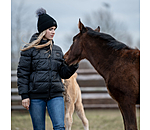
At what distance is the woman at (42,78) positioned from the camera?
2.81 m

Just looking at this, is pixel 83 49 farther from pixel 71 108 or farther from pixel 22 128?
pixel 22 128

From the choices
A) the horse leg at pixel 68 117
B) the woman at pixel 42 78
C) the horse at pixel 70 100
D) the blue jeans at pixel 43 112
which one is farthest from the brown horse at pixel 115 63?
the horse leg at pixel 68 117

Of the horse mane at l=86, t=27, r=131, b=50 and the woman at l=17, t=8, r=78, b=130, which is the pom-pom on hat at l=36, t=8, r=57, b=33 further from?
the horse mane at l=86, t=27, r=131, b=50

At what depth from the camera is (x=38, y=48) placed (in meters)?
2.98

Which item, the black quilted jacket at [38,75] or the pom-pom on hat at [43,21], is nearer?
the black quilted jacket at [38,75]

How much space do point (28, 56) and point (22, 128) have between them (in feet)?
10.2

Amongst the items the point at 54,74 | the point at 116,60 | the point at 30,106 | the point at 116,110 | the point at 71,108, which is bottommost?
the point at 116,110

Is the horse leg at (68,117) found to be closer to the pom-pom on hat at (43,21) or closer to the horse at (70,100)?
the horse at (70,100)

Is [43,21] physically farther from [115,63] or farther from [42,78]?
[115,63]

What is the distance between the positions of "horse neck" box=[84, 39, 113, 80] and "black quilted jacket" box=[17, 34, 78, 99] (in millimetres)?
566

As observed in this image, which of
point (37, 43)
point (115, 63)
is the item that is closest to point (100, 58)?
point (115, 63)

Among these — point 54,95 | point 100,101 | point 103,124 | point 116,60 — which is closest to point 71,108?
point 54,95

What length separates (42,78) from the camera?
284 centimetres

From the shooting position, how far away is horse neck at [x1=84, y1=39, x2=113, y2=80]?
3.10 metres
